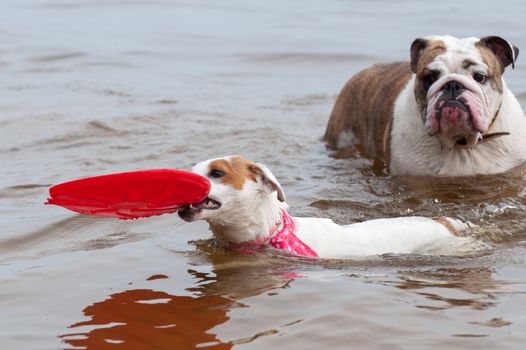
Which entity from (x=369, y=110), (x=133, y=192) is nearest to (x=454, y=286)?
(x=133, y=192)

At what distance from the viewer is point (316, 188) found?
886 centimetres

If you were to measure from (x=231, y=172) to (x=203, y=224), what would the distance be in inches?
64.2

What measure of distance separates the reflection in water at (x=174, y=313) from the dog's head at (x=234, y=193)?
13.0 inches

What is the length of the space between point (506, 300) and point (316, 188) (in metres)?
3.33

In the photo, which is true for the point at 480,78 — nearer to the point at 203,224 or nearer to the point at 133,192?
the point at 203,224

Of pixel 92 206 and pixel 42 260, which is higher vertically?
pixel 92 206

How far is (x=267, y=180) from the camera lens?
6129 millimetres

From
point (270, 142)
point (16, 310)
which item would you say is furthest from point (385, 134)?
point (16, 310)

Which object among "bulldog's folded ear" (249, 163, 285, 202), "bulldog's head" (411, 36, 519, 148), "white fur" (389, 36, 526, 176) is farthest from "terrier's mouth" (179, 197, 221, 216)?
"white fur" (389, 36, 526, 176)

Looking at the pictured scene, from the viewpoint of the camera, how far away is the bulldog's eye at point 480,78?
7.79 meters

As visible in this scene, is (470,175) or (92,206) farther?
(470,175)

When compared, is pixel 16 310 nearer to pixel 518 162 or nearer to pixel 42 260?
pixel 42 260

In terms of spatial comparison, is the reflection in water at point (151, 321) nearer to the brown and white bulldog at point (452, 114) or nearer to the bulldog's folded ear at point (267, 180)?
the bulldog's folded ear at point (267, 180)

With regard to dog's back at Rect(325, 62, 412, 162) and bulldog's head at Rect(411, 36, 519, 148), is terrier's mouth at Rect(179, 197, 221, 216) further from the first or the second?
dog's back at Rect(325, 62, 412, 162)
